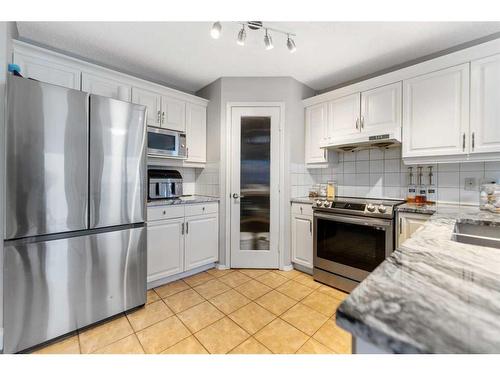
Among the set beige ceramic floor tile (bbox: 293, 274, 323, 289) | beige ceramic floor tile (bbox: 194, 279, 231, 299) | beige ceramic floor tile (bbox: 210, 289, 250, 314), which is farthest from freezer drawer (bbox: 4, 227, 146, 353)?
beige ceramic floor tile (bbox: 293, 274, 323, 289)

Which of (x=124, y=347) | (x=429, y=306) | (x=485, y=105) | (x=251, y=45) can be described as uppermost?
(x=251, y=45)

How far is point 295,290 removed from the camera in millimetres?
2227

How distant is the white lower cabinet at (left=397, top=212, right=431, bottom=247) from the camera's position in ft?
6.08

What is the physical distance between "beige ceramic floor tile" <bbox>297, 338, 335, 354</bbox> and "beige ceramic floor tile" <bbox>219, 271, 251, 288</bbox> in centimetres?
99

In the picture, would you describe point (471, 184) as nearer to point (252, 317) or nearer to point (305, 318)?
point (305, 318)

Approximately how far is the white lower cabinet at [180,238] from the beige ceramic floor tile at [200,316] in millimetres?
572

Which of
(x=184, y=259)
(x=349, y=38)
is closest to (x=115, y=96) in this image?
(x=184, y=259)

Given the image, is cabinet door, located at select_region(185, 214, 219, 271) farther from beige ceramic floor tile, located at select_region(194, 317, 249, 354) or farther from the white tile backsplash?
the white tile backsplash

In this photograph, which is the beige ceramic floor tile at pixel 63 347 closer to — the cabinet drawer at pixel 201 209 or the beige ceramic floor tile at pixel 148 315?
the beige ceramic floor tile at pixel 148 315

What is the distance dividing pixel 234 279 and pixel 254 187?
110cm

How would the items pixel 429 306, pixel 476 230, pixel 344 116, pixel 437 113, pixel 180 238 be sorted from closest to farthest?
pixel 429 306 < pixel 476 230 < pixel 437 113 < pixel 180 238 < pixel 344 116

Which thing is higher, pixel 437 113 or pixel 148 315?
pixel 437 113

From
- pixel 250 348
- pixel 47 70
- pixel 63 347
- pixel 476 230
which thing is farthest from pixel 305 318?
pixel 47 70

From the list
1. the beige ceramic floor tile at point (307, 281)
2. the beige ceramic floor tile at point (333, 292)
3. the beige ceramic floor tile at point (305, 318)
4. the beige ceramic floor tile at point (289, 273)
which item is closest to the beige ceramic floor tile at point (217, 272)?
the beige ceramic floor tile at point (289, 273)
